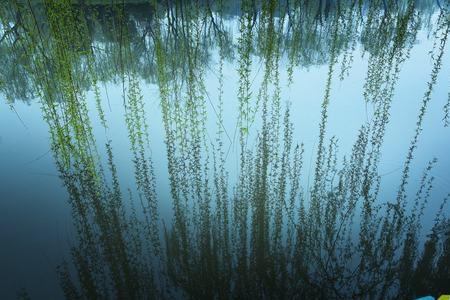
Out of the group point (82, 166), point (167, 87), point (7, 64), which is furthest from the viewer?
point (7, 64)

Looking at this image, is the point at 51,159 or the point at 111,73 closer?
the point at 51,159

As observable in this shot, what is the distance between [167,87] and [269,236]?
8.09ft

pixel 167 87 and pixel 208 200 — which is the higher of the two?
pixel 167 87

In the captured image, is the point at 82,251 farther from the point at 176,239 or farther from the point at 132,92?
the point at 132,92

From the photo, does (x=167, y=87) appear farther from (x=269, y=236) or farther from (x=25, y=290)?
(x=25, y=290)

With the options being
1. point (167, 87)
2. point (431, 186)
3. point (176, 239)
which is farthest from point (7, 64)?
point (431, 186)

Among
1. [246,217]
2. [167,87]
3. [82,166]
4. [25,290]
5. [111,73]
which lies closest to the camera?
[25,290]

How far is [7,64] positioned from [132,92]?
2.95 meters

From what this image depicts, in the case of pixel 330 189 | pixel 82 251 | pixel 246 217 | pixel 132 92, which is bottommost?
pixel 82 251

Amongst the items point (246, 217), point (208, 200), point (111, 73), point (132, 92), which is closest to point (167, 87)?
point (132, 92)

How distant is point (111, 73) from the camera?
5.45 metres

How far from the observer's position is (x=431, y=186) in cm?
341

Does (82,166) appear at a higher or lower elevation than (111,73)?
lower

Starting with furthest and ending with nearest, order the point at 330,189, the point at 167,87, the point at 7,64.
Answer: the point at 7,64, the point at 167,87, the point at 330,189
